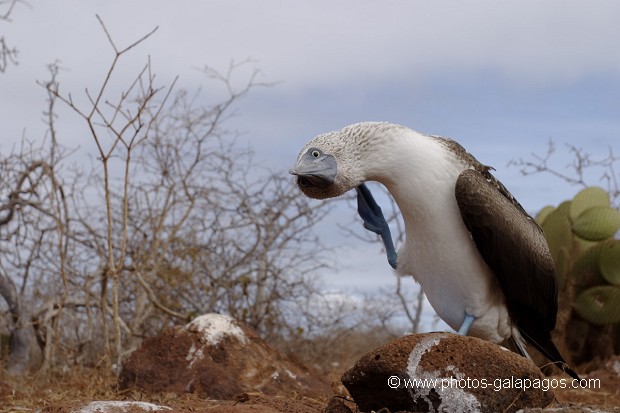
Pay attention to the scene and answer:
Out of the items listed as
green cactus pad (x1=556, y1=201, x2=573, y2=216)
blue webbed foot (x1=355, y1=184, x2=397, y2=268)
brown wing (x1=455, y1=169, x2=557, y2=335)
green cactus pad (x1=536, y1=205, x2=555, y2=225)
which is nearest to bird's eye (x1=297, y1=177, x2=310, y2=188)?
blue webbed foot (x1=355, y1=184, x2=397, y2=268)

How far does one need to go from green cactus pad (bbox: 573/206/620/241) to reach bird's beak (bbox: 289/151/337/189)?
6401 millimetres

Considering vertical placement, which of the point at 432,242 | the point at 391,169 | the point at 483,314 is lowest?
the point at 483,314

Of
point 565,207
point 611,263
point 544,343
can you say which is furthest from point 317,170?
point 565,207

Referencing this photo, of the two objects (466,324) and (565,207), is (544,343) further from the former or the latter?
(565,207)

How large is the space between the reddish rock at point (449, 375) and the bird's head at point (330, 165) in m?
0.77

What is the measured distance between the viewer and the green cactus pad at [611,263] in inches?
360

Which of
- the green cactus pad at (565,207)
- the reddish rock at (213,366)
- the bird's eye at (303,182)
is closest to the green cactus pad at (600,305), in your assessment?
the green cactus pad at (565,207)

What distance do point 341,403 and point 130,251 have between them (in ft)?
16.2

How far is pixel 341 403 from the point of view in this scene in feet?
12.9

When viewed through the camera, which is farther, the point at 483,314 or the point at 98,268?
the point at 98,268

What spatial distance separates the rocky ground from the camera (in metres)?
3.60

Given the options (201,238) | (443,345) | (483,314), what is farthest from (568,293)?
(443,345)

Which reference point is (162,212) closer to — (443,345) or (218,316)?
(218,316)

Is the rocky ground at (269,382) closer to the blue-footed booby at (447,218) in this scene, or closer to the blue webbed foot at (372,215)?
the blue-footed booby at (447,218)
